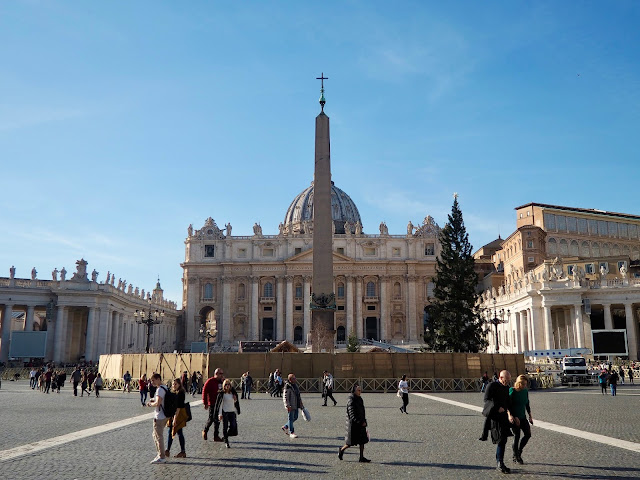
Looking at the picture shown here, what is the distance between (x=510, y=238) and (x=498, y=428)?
60361 mm

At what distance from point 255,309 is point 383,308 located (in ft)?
54.6

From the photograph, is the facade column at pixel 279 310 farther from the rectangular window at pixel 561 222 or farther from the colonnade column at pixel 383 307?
the rectangular window at pixel 561 222

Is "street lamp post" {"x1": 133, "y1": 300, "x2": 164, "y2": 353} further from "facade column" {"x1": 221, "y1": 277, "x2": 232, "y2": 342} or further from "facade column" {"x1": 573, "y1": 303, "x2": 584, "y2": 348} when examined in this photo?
"facade column" {"x1": 221, "y1": 277, "x2": 232, "y2": 342}

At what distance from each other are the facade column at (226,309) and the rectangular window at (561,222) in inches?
1619

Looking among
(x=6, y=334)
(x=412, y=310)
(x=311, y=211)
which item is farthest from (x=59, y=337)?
(x=311, y=211)

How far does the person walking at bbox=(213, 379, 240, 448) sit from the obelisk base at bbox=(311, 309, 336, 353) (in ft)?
47.1

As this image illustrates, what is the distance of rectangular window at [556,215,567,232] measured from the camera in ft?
209

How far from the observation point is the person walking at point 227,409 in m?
10.6

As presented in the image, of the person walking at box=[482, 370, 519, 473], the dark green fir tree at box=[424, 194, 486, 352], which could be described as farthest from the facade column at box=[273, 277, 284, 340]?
the person walking at box=[482, 370, 519, 473]

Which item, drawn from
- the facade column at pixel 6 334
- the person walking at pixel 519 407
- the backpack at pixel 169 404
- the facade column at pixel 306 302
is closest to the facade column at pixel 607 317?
the person walking at pixel 519 407

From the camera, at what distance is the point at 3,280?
5078 cm

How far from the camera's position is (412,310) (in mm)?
77188

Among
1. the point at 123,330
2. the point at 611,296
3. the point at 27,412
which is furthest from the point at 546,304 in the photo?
the point at 123,330

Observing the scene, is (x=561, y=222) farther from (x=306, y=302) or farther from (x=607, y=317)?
(x=306, y=302)
